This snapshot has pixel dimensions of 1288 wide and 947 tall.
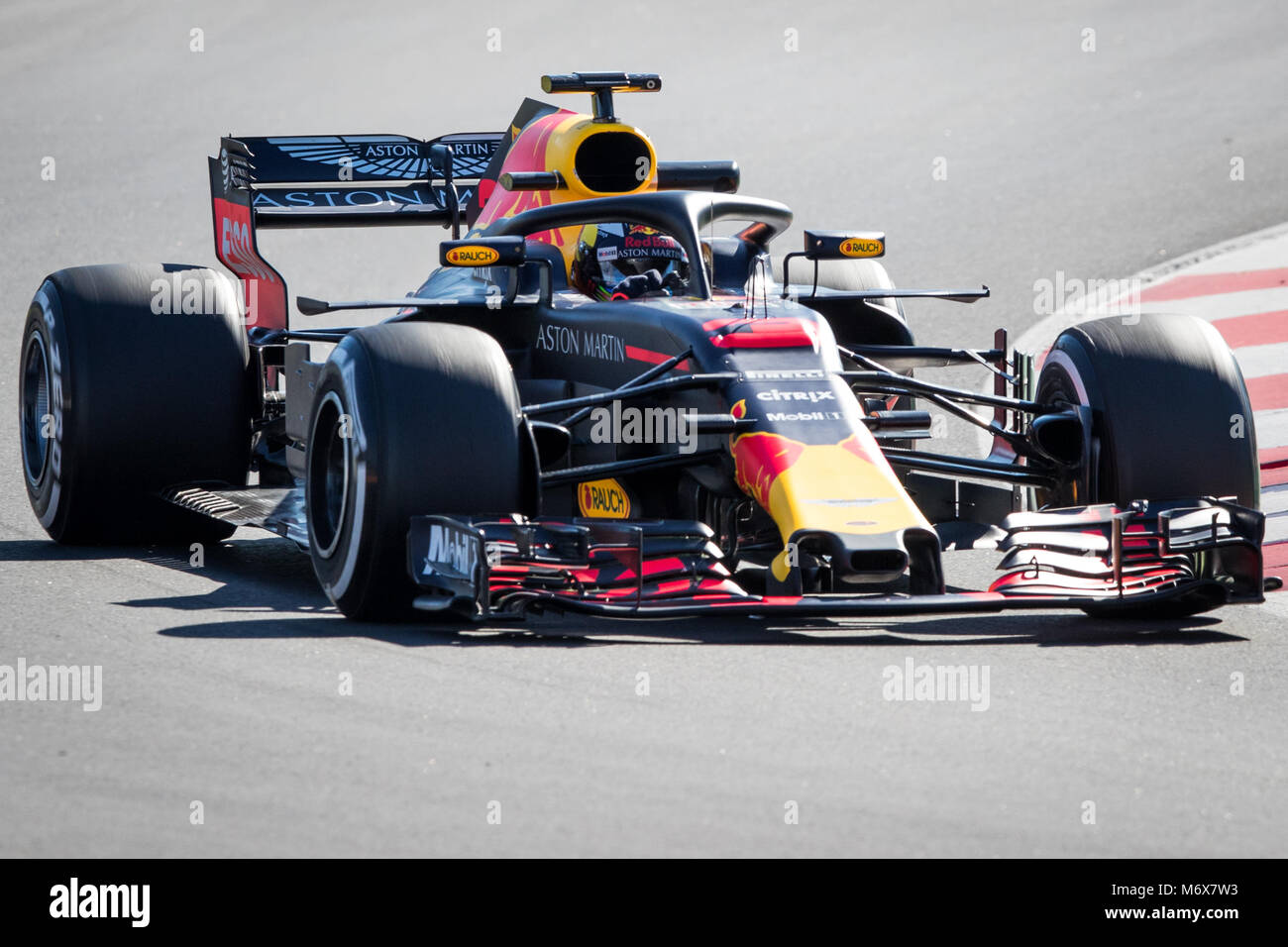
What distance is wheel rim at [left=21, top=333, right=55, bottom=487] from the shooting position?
8.93 m

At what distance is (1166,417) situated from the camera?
730 centimetres

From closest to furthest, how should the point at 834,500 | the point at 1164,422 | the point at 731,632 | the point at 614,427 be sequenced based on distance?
the point at 834,500 → the point at 731,632 → the point at 1164,422 → the point at 614,427

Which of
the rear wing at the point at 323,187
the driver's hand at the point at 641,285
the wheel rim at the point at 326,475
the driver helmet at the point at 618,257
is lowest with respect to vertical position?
the wheel rim at the point at 326,475

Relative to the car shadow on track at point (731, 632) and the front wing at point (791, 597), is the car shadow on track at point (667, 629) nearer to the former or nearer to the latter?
the car shadow on track at point (731, 632)

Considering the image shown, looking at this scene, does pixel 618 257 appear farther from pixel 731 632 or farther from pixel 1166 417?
pixel 1166 417

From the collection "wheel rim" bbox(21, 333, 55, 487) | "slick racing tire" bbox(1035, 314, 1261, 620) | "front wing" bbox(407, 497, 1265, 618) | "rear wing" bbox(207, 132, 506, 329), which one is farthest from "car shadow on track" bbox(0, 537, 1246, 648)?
"rear wing" bbox(207, 132, 506, 329)

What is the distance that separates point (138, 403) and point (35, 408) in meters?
0.88

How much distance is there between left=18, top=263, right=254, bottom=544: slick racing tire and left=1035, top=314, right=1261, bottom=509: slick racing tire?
361cm

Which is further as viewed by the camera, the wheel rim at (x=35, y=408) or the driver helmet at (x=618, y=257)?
the wheel rim at (x=35, y=408)

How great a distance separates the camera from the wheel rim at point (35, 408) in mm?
8930

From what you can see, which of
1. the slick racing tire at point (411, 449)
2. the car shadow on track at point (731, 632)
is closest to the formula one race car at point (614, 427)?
the slick racing tire at point (411, 449)

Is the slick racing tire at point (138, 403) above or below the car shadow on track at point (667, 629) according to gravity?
above

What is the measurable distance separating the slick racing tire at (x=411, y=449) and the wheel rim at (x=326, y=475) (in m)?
0.29

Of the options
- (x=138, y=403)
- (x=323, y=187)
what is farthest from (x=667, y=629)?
(x=323, y=187)
